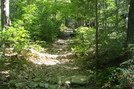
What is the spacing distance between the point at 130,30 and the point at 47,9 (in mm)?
10572

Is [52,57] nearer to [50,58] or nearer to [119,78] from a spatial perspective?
[50,58]

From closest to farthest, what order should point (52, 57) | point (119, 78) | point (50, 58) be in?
Result: point (119, 78)
point (50, 58)
point (52, 57)

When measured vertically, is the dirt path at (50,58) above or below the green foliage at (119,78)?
below

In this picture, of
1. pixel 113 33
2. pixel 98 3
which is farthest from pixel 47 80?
pixel 98 3

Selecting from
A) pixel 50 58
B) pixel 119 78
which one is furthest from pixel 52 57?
pixel 119 78

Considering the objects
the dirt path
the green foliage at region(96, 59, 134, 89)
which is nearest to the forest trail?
the dirt path

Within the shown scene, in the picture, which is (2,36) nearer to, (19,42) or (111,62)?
(19,42)

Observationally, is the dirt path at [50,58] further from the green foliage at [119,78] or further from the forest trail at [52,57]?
the green foliage at [119,78]

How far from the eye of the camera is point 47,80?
459 cm

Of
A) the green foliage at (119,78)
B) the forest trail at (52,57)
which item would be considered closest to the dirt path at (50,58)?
the forest trail at (52,57)

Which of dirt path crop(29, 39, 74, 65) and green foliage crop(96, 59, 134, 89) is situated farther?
dirt path crop(29, 39, 74, 65)

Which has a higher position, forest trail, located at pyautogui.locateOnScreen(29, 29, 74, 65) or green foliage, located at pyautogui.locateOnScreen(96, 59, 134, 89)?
green foliage, located at pyautogui.locateOnScreen(96, 59, 134, 89)

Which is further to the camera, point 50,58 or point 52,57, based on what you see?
point 52,57

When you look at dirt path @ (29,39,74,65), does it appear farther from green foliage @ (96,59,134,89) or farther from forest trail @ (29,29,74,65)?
green foliage @ (96,59,134,89)
